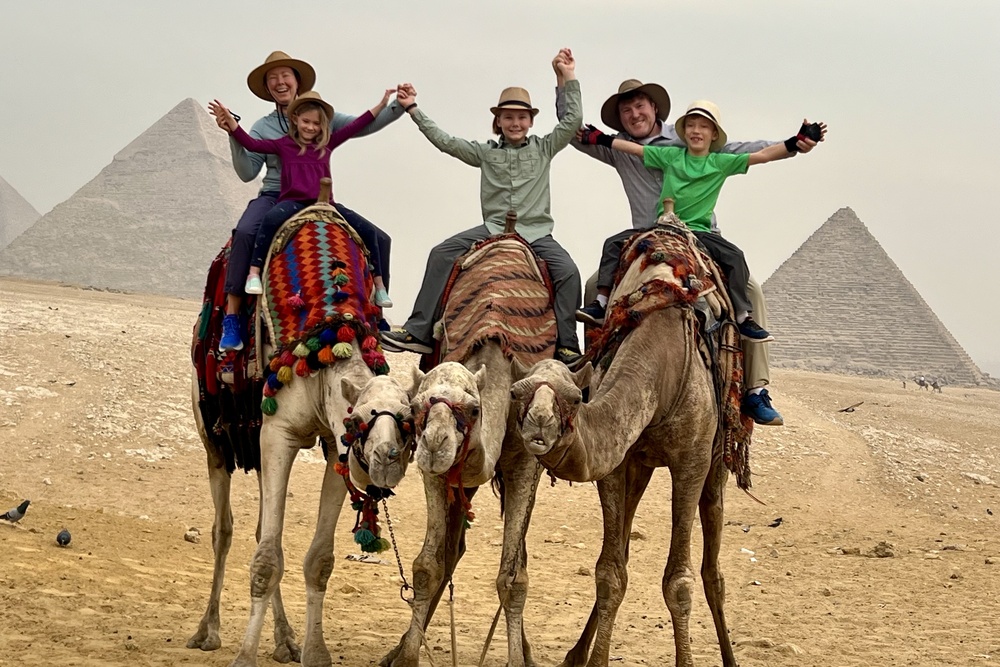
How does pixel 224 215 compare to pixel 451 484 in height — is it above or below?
above

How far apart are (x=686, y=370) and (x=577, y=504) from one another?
333 inches

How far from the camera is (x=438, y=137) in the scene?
762cm

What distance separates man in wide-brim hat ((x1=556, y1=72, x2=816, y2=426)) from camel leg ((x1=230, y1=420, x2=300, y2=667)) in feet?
6.82

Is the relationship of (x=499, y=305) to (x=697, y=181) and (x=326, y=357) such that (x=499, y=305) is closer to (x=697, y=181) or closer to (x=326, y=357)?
(x=326, y=357)

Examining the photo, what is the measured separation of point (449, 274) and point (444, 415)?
243 cm

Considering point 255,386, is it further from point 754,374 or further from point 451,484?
point 754,374

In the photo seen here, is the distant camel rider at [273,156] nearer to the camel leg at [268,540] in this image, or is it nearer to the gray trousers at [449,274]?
the gray trousers at [449,274]

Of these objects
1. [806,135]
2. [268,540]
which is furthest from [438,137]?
[268,540]

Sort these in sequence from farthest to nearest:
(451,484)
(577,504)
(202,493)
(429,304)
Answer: (577,504) → (202,493) → (429,304) → (451,484)

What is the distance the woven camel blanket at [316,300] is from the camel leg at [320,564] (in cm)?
55

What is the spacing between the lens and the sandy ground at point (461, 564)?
7402 mm

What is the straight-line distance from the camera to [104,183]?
169750mm

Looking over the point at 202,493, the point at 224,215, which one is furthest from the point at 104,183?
the point at 202,493

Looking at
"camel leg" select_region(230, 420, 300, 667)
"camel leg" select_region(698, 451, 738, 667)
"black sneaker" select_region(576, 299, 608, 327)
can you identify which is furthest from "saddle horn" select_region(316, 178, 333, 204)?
"camel leg" select_region(698, 451, 738, 667)
